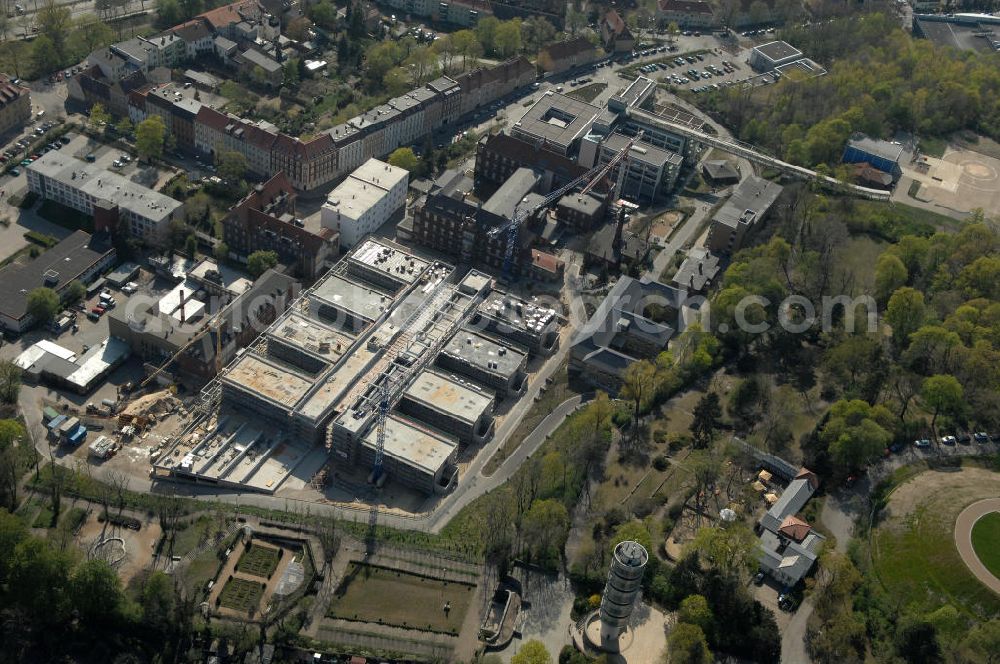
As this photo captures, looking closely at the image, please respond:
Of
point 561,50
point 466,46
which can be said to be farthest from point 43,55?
point 561,50

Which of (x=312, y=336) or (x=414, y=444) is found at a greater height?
(x=312, y=336)

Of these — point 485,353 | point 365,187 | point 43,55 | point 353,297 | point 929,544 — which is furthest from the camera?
point 43,55

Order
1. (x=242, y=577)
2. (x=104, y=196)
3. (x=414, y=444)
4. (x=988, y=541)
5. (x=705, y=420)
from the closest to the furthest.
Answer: (x=242, y=577), (x=988, y=541), (x=414, y=444), (x=705, y=420), (x=104, y=196)

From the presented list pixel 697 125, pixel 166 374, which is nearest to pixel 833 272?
pixel 697 125

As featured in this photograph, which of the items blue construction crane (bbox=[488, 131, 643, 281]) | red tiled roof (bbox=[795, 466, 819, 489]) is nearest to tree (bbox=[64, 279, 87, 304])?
blue construction crane (bbox=[488, 131, 643, 281])

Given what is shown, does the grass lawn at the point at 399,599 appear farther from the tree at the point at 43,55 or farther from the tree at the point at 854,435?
the tree at the point at 43,55

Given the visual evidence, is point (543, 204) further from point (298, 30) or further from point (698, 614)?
point (698, 614)

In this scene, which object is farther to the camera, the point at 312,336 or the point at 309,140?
the point at 309,140

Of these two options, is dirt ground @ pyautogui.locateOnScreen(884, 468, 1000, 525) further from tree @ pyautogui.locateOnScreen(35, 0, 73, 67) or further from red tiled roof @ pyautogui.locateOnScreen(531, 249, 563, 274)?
tree @ pyautogui.locateOnScreen(35, 0, 73, 67)
